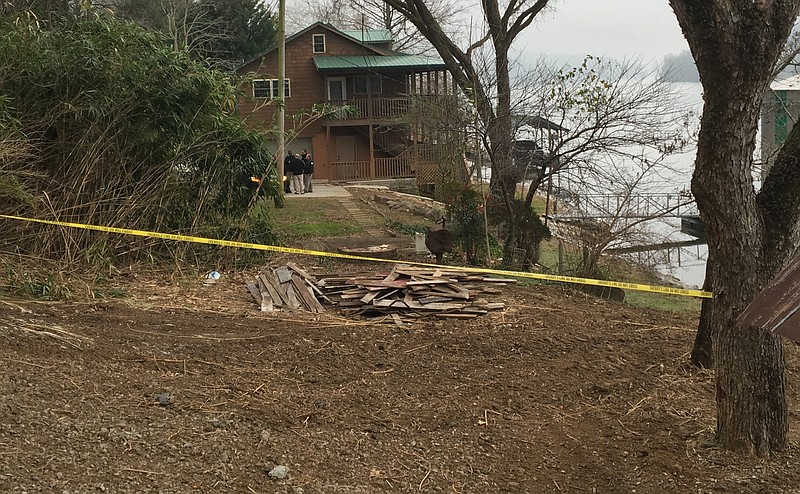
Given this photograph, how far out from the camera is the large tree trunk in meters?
4.89

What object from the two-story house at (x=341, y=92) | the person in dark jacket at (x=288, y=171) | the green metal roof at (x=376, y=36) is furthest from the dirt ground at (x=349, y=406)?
the green metal roof at (x=376, y=36)

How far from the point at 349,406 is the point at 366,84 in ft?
117

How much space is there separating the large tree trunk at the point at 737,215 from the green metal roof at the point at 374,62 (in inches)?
1261

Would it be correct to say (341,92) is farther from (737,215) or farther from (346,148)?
(737,215)

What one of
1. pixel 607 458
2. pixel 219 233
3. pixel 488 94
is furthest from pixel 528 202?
pixel 607 458

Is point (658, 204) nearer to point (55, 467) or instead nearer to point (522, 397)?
point (522, 397)

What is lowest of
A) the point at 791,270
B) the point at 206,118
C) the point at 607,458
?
the point at 607,458

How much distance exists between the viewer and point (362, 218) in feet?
65.9

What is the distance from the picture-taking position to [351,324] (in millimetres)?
8664

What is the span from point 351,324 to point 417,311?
827 millimetres

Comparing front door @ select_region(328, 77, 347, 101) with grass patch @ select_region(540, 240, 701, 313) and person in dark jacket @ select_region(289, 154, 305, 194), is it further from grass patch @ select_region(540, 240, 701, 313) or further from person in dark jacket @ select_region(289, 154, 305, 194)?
grass patch @ select_region(540, 240, 701, 313)

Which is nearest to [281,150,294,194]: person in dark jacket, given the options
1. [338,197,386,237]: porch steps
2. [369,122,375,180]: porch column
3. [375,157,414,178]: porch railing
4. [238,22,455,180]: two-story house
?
[338,197,386,237]: porch steps

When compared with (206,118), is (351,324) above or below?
below

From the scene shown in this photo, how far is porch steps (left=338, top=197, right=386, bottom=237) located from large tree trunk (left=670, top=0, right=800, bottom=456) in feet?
38.9
